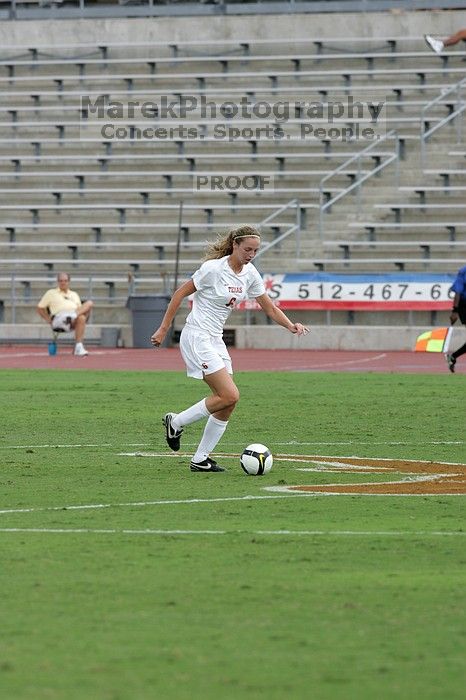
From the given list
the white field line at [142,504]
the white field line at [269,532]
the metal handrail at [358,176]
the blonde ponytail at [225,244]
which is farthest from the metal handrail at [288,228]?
the white field line at [269,532]

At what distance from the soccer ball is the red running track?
14638 millimetres

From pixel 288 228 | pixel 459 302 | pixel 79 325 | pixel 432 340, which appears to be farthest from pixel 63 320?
pixel 459 302

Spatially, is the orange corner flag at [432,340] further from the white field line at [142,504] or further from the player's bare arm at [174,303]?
the white field line at [142,504]

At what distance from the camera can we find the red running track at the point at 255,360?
91.2 feet

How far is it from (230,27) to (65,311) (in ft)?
41.4

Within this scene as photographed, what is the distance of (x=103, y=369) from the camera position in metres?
27.6

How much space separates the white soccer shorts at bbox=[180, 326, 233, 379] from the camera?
12.6 m

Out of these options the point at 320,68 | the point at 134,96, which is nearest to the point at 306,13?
the point at 320,68

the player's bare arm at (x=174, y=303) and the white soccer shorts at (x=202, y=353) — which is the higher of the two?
the player's bare arm at (x=174, y=303)

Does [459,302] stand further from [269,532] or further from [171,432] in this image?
[269,532]

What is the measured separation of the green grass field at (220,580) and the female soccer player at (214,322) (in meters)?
0.44

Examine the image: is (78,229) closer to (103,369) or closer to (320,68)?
(320,68)

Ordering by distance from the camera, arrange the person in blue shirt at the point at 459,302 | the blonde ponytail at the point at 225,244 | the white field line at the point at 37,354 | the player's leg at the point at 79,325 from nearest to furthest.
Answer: the blonde ponytail at the point at 225,244 < the person in blue shirt at the point at 459,302 < the player's leg at the point at 79,325 < the white field line at the point at 37,354

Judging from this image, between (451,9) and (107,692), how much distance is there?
35.7m
